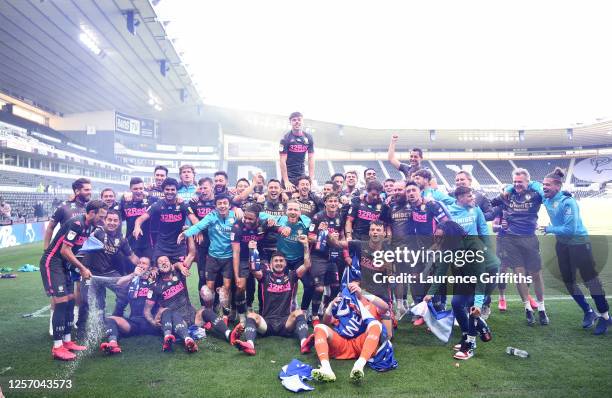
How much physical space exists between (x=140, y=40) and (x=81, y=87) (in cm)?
1040

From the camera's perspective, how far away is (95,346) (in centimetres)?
480

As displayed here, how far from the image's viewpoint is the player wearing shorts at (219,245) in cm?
561

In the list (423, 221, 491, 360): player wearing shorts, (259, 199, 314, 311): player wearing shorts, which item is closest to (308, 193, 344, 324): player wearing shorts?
(259, 199, 314, 311): player wearing shorts

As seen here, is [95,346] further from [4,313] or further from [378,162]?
[378,162]

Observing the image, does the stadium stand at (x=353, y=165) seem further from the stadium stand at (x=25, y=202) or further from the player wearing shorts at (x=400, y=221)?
the player wearing shorts at (x=400, y=221)

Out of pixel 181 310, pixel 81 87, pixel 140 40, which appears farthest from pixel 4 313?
pixel 81 87

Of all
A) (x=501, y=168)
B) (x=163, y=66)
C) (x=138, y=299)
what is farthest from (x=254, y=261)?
(x=501, y=168)

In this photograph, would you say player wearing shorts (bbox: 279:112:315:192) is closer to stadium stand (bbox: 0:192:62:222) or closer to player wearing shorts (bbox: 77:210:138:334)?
player wearing shorts (bbox: 77:210:138:334)

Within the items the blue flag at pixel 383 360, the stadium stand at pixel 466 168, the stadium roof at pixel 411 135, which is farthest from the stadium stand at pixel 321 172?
the blue flag at pixel 383 360

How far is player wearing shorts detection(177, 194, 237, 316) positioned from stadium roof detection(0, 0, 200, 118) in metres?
13.3

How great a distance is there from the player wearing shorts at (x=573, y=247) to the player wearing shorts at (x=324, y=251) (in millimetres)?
3161

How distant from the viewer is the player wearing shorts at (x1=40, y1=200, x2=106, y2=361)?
15.1ft

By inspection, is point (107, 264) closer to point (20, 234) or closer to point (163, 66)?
point (20, 234)

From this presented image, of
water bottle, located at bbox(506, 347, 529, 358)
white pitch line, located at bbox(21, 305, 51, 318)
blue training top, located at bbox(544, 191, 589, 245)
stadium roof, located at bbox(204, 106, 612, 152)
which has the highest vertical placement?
stadium roof, located at bbox(204, 106, 612, 152)
